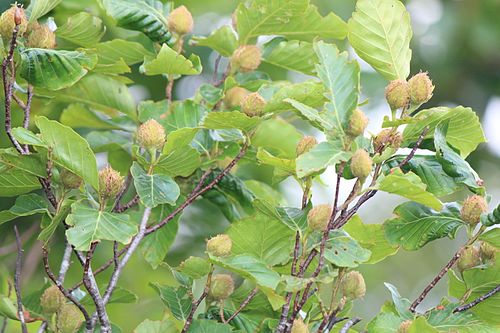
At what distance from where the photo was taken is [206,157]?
1.60m

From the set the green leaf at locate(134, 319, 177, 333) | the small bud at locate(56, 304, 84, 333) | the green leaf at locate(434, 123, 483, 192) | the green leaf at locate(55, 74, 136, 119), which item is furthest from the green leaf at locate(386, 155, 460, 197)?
the green leaf at locate(55, 74, 136, 119)

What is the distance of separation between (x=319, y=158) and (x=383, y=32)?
0.27 meters

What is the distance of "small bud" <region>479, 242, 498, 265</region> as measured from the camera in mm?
1341

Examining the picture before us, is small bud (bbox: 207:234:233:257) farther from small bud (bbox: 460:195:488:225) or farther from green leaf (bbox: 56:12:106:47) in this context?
green leaf (bbox: 56:12:106:47)

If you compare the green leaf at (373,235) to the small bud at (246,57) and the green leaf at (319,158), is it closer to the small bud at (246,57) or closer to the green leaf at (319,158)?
the green leaf at (319,158)

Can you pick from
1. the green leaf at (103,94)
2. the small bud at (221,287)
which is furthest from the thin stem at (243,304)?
the green leaf at (103,94)

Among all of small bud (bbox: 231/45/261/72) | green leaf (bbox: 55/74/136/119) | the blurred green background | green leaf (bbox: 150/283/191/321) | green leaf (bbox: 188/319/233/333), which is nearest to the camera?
green leaf (bbox: 188/319/233/333)

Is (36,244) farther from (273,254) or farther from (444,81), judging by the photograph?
(444,81)

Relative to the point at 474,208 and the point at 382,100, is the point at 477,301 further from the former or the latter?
the point at 382,100

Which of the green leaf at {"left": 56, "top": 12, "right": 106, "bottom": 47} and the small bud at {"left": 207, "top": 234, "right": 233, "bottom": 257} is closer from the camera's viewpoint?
the small bud at {"left": 207, "top": 234, "right": 233, "bottom": 257}

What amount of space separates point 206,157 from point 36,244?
888 mm

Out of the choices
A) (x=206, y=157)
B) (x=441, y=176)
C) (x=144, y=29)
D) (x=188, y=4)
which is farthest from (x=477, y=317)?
(x=188, y=4)

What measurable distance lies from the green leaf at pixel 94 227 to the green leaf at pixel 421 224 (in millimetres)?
426

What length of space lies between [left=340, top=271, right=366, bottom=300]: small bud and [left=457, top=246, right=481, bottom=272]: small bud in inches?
7.0
